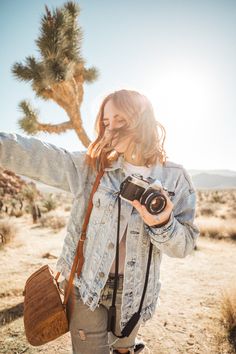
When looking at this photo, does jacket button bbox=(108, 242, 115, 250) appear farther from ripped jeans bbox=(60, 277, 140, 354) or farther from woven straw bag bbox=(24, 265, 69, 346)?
woven straw bag bbox=(24, 265, 69, 346)

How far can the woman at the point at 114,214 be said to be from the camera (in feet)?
4.17

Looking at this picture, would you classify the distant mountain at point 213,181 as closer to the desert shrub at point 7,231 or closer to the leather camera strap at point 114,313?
the desert shrub at point 7,231

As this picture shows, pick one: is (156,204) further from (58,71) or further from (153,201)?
(58,71)

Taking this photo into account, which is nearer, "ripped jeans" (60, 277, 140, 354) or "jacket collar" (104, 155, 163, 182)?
"ripped jeans" (60, 277, 140, 354)

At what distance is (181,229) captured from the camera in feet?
4.25

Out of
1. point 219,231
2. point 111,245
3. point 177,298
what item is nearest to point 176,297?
point 177,298

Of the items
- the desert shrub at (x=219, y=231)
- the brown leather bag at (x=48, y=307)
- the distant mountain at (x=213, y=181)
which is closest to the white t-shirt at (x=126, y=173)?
the brown leather bag at (x=48, y=307)

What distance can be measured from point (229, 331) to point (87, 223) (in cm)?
294

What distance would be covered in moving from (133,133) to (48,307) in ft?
3.54

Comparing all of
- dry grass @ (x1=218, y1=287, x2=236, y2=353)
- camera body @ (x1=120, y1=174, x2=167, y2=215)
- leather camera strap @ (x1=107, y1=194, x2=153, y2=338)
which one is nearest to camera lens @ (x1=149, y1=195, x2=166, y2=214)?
camera body @ (x1=120, y1=174, x2=167, y2=215)

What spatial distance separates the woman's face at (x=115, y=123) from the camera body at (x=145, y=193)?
1.12 feet

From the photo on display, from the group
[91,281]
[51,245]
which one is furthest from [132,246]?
[51,245]

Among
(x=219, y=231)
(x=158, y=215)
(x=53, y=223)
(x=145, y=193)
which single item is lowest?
(x=53, y=223)

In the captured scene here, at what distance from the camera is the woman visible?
50.0 inches
